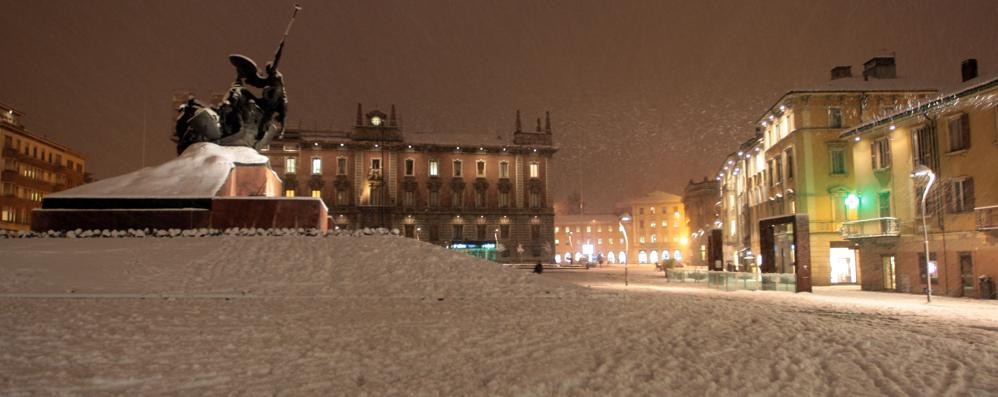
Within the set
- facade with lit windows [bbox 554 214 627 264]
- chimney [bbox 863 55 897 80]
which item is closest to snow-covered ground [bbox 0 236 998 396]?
chimney [bbox 863 55 897 80]

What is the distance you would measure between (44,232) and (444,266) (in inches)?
557

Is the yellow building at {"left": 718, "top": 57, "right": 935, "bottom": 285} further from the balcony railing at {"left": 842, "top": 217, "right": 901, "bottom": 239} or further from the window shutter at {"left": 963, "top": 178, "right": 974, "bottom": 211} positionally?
the window shutter at {"left": 963, "top": 178, "right": 974, "bottom": 211}

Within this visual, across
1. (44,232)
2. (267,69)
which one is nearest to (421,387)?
(44,232)

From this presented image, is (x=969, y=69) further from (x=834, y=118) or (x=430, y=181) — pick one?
(x=430, y=181)

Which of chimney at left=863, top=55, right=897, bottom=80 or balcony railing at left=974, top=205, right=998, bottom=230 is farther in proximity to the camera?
chimney at left=863, top=55, right=897, bottom=80

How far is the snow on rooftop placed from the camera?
2517 centimetres

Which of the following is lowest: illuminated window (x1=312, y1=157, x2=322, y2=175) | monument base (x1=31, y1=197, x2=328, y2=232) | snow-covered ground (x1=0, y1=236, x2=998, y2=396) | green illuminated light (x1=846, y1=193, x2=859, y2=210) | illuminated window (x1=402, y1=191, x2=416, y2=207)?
snow-covered ground (x1=0, y1=236, x2=998, y2=396)

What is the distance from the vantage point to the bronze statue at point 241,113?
29672mm

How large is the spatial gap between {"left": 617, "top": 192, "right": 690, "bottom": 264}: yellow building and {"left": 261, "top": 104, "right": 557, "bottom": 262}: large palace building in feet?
130

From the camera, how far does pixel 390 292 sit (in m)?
19.1

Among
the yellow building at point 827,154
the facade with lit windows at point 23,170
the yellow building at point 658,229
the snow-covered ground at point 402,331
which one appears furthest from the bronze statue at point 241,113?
the yellow building at point 658,229

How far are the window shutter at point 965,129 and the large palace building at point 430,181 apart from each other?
191 feet

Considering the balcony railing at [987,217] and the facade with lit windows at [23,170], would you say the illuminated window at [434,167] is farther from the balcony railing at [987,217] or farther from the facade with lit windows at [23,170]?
the balcony railing at [987,217]

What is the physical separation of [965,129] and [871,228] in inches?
255
